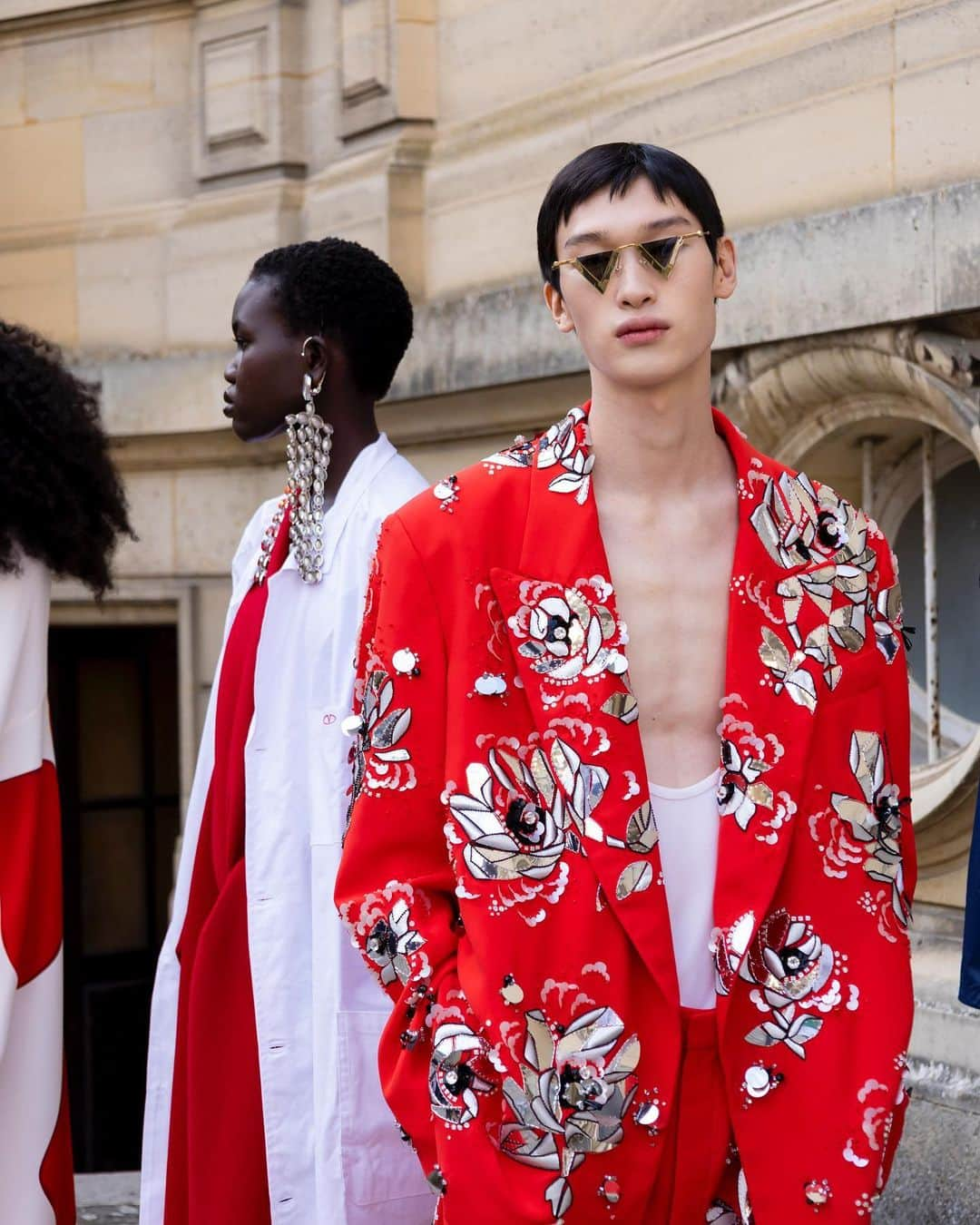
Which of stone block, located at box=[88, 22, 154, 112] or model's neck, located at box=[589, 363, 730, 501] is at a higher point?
stone block, located at box=[88, 22, 154, 112]

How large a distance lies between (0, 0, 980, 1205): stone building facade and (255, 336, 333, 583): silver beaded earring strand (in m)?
1.32

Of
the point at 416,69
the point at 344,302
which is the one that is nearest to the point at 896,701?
the point at 344,302

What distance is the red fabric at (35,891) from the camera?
3.23 meters

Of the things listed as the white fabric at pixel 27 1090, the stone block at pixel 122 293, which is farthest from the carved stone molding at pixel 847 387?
the stone block at pixel 122 293

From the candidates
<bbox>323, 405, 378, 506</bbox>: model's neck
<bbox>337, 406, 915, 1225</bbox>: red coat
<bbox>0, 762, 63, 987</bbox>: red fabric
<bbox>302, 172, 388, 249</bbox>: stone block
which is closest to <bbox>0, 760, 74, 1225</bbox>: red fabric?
<bbox>0, 762, 63, 987</bbox>: red fabric

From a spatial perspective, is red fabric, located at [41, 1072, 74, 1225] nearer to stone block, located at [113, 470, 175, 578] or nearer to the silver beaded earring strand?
the silver beaded earring strand

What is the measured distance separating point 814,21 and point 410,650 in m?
2.68

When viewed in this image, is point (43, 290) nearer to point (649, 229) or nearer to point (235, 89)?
point (235, 89)

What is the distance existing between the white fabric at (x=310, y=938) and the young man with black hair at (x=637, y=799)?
80 centimetres

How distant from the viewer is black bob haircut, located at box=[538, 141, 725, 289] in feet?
7.66

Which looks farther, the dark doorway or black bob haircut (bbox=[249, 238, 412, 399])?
the dark doorway

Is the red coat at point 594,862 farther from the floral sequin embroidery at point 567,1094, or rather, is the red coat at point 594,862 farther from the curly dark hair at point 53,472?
the curly dark hair at point 53,472

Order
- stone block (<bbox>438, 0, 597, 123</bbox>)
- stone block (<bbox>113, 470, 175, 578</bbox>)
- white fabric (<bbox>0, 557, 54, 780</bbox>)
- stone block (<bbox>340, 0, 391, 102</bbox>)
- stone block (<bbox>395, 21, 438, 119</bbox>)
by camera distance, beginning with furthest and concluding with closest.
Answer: stone block (<bbox>113, 470, 175, 578</bbox>), stone block (<bbox>340, 0, 391, 102</bbox>), stone block (<bbox>395, 21, 438, 119</bbox>), stone block (<bbox>438, 0, 597, 123</bbox>), white fabric (<bbox>0, 557, 54, 780</bbox>)

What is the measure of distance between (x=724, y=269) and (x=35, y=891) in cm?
160
